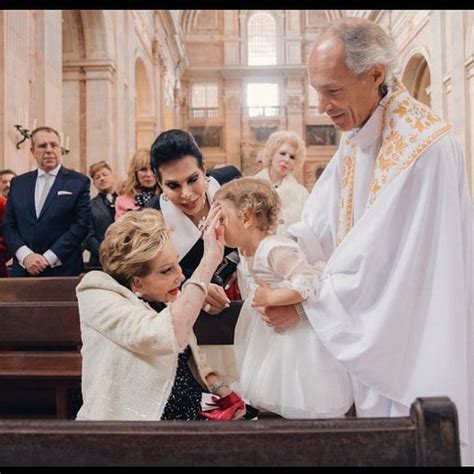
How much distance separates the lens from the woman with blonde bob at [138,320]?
1.99 metres

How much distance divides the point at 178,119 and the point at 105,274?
2739 cm

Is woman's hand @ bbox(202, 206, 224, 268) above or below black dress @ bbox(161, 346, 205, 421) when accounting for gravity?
above

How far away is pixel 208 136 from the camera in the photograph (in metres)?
30.4

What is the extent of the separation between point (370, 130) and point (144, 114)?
1831 centimetres

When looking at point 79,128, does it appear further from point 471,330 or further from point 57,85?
point 471,330

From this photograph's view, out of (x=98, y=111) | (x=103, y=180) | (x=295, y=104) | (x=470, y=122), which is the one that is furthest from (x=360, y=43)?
(x=295, y=104)

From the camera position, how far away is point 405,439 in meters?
1.04

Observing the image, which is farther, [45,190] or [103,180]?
[103,180]

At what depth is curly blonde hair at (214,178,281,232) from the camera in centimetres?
217

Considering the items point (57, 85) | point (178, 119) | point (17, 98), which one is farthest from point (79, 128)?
point (178, 119)

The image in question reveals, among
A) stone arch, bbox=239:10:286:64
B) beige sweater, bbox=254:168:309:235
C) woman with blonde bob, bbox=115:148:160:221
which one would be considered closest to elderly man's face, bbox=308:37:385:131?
woman with blonde bob, bbox=115:148:160:221

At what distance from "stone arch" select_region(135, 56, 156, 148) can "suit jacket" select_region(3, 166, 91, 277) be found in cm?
1430

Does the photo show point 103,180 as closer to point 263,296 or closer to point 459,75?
point 263,296

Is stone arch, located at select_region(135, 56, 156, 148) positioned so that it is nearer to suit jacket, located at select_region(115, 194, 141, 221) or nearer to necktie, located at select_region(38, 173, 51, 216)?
necktie, located at select_region(38, 173, 51, 216)
